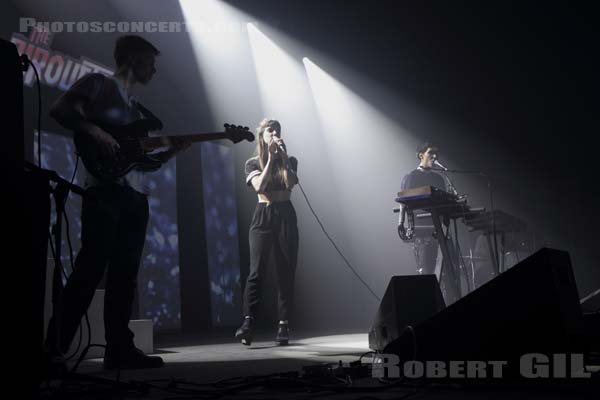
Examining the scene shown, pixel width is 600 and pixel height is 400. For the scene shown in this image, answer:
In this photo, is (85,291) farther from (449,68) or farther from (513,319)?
Result: (449,68)

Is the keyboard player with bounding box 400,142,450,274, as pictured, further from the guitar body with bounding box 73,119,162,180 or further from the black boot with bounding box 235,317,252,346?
the guitar body with bounding box 73,119,162,180

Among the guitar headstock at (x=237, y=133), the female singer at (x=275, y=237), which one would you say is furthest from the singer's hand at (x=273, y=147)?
the guitar headstock at (x=237, y=133)

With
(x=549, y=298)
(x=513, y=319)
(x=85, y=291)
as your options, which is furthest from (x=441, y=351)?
(x=85, y=291)

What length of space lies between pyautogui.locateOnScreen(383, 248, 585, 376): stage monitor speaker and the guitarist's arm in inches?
57.3

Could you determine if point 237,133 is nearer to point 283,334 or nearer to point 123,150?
point 123,150

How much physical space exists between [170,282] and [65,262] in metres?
1.17

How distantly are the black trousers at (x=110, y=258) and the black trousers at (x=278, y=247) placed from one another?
139 centimetres

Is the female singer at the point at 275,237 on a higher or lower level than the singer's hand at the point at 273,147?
lower

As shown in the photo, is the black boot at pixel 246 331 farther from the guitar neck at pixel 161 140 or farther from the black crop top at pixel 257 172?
the guitar neck at pixel 161 140

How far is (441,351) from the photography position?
1.75 metres

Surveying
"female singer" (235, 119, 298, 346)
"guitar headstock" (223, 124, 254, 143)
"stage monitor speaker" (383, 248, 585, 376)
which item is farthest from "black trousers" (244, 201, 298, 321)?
"stage monitor speaker" (383, 248, 585, 376)

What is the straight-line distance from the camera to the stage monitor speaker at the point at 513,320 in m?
1.60

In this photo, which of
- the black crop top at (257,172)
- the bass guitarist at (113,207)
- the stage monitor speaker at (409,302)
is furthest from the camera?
the black crop top at (257,172)

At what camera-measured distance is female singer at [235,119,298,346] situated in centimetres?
410
